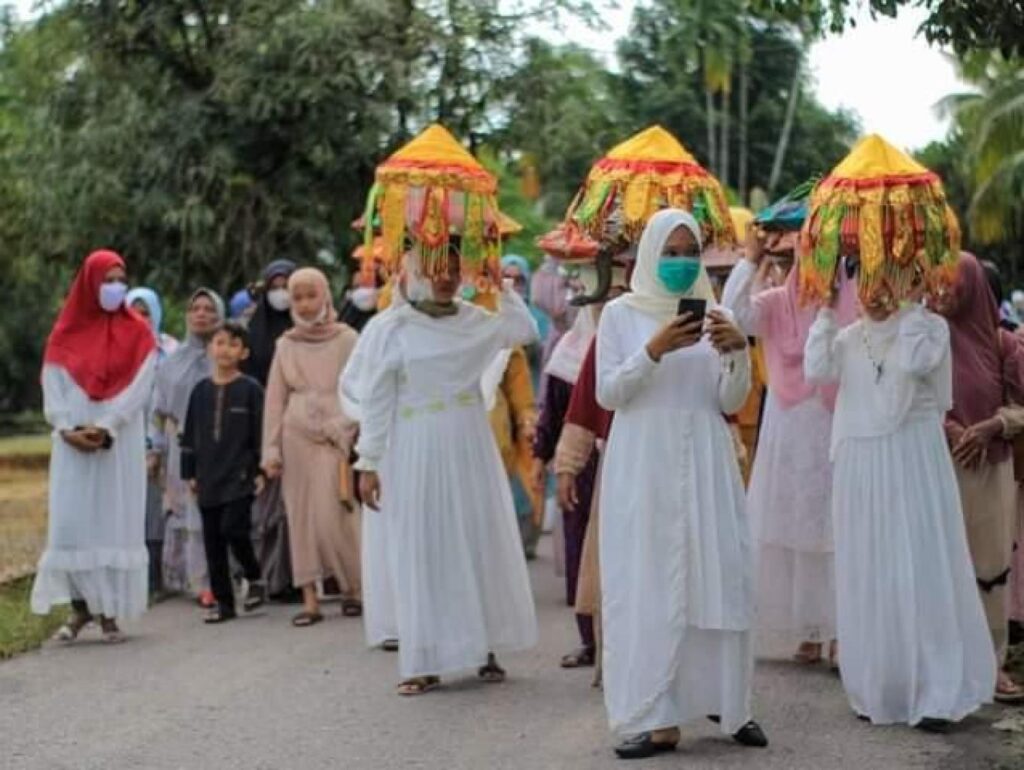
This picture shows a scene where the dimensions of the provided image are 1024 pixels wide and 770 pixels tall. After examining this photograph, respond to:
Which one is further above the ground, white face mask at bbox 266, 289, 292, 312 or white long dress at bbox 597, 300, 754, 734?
white face mask at bbox 266, 289, 292, 312

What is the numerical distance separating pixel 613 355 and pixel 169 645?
4.51 meters

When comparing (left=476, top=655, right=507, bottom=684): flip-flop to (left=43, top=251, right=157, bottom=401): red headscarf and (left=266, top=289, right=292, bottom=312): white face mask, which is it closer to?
(left=43, top=251, right=157, bottom=401): red headscarf

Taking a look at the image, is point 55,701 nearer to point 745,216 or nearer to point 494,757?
point 494,757

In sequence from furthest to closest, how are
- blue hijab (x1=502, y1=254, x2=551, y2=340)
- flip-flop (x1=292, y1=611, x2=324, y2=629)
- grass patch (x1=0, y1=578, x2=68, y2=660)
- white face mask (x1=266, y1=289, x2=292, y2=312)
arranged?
blue hijab (x1=502, y1=254, x2=551, y2=340) → white face mask (x1=266, y1=289, x2=292, y2=312) → flip-flop (x1=292, y1=611, x2=324, y2=629) → grass patch (x1=0, y1=578, x2=68, y2=660)

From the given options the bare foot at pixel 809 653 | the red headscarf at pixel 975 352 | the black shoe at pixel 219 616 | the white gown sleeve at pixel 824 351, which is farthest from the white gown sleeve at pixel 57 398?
the red headscarf at pixel 975 352

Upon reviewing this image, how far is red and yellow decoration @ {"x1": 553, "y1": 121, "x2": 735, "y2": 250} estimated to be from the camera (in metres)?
9.67

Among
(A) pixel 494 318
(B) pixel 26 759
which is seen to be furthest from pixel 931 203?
(B) pixel 26 759

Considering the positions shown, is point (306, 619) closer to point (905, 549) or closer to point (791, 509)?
point (791, 509)

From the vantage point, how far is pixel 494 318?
10180 millimetres

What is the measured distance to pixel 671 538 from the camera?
797 centimetres

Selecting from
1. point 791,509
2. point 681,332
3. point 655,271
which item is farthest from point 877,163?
point 791,509

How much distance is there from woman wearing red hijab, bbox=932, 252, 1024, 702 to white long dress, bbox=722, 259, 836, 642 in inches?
38.5

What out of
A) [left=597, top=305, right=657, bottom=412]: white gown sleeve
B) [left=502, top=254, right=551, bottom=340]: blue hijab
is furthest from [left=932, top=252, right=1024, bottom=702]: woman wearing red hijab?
[left=502, top=254, right=551, bottom=340]: blue hijab

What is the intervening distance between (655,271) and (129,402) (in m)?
4.68
